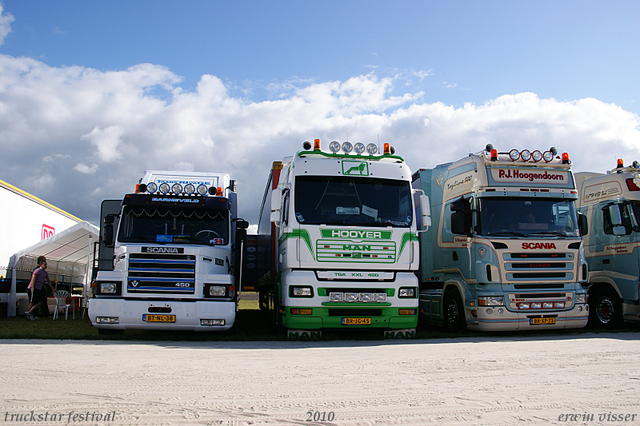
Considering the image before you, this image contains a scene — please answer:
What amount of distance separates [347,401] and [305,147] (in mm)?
6206

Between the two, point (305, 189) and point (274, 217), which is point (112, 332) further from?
point (305, 189)

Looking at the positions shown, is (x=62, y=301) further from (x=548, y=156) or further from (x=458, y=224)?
(x=548, y=156)

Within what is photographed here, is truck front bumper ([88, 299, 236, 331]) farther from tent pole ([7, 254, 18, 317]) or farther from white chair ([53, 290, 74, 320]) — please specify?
tent pole ([7, 254, 18, 317])

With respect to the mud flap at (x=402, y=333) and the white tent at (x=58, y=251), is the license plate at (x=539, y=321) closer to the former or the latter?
the mud flap at (x=402, y=333)

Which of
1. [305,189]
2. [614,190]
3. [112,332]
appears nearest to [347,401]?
[305,189]

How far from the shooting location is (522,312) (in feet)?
32.2

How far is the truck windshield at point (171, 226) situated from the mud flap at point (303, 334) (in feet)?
7.85

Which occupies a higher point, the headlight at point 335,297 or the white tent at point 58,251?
the white tent at point 58,251

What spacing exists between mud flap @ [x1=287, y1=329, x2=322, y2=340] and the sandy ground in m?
1.43

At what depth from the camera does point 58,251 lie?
625 inches

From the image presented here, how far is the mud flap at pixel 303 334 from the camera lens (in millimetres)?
9086

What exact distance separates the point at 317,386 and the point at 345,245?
426 centimetres

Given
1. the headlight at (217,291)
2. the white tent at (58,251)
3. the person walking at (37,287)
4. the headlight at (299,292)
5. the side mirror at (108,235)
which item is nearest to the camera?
the headlight at (299,292)

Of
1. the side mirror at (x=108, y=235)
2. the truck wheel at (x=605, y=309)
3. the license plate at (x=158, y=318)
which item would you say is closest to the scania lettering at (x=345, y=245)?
the license plate at (x=158, y=318)
